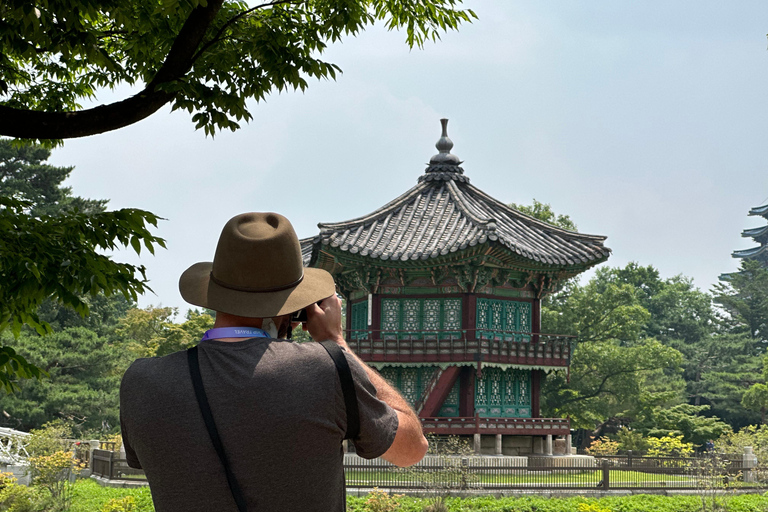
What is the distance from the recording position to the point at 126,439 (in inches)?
91.1

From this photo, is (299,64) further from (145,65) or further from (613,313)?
(613,313)

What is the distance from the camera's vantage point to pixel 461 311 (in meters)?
22.1

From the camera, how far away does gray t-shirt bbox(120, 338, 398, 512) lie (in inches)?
83.5

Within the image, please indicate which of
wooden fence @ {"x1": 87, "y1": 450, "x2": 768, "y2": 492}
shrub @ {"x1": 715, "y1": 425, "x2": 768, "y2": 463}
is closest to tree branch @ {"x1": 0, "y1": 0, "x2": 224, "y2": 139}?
wooden fence @ {"x1": 87, "y1": 450, "x2": 768, "y2": 492}

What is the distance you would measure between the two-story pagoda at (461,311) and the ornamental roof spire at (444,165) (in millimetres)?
1713

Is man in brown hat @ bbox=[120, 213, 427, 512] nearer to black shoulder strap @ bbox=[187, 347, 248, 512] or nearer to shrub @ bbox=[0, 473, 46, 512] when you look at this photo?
black shoulder strap @ bbox=[187, 347, 248, 512]

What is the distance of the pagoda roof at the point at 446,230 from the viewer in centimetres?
2181

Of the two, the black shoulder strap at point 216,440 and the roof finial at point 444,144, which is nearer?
the black shoulder strap at point 216,440

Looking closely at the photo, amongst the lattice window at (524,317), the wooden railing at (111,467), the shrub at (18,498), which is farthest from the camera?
the lattice window at (524,317)

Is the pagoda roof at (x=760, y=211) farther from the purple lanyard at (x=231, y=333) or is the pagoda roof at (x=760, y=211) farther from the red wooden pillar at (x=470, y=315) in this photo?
the purple lanyard at (x=231, y=333)

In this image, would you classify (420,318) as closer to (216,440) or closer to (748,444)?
(748,444)

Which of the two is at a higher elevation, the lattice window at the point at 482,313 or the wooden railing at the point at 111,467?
the lattice window at the point at 482,313

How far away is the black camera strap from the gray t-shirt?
0.5 inches

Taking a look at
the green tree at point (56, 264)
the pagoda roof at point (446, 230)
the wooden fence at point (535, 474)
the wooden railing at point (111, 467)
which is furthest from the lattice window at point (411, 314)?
the green tree at point (56, 264)
